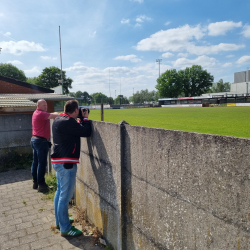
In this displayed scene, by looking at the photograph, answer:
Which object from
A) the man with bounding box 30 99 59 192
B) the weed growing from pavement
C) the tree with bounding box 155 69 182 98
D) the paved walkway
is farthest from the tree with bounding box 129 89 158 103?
the paved walkway

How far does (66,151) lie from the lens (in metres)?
3.18

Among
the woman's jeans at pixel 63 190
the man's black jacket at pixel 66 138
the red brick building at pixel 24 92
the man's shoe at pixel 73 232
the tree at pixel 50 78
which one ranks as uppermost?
the tree at pixel 50 78

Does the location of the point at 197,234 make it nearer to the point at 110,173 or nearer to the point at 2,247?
the point at 110,173

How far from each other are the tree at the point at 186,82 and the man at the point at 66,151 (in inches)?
3538

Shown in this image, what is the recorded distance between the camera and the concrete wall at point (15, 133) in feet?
23.7

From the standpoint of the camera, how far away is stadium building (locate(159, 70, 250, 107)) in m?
49.9

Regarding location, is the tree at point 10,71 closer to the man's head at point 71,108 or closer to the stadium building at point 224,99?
the stadium building at point 224,99

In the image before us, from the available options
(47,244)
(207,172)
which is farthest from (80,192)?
(207,172)

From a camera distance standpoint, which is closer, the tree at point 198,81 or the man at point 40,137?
the man at point 40,137

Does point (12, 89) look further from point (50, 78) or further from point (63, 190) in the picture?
point (50, 78)

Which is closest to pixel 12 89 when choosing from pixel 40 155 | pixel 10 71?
pixel 40 155

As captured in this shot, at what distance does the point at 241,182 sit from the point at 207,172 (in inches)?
10.4

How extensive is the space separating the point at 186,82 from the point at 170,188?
96904mm

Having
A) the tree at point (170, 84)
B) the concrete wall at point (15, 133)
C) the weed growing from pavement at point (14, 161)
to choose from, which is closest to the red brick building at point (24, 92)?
the concrete wall at point (15, 133)
